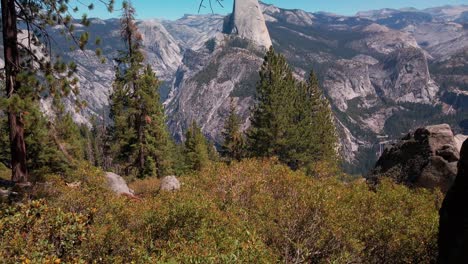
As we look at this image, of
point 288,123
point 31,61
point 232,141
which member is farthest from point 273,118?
point 31,61

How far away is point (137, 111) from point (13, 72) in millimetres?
23844

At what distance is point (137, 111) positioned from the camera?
122 ft

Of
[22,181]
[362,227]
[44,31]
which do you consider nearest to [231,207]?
[362,227]

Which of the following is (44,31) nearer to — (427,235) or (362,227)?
(362,227)

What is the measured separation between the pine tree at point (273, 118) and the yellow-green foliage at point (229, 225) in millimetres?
32640

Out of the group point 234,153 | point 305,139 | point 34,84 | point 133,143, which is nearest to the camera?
point 34,84

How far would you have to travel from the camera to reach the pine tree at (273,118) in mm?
51688

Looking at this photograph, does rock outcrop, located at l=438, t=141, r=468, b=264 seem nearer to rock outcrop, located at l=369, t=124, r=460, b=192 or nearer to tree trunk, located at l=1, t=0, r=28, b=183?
tree trunk, located at l=1, t=0, r=28, b=183

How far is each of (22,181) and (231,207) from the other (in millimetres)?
8188

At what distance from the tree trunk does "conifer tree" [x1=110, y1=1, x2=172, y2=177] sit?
20.9 meters

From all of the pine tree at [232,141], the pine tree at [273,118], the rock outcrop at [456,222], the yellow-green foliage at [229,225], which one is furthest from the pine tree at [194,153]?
the rock outcrop at [456,222]

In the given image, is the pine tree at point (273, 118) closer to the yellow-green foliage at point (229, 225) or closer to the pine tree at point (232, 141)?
the pine tree at point (232, 141)

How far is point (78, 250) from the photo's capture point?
844 centimetres

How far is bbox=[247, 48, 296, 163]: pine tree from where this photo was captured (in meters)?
51.7
